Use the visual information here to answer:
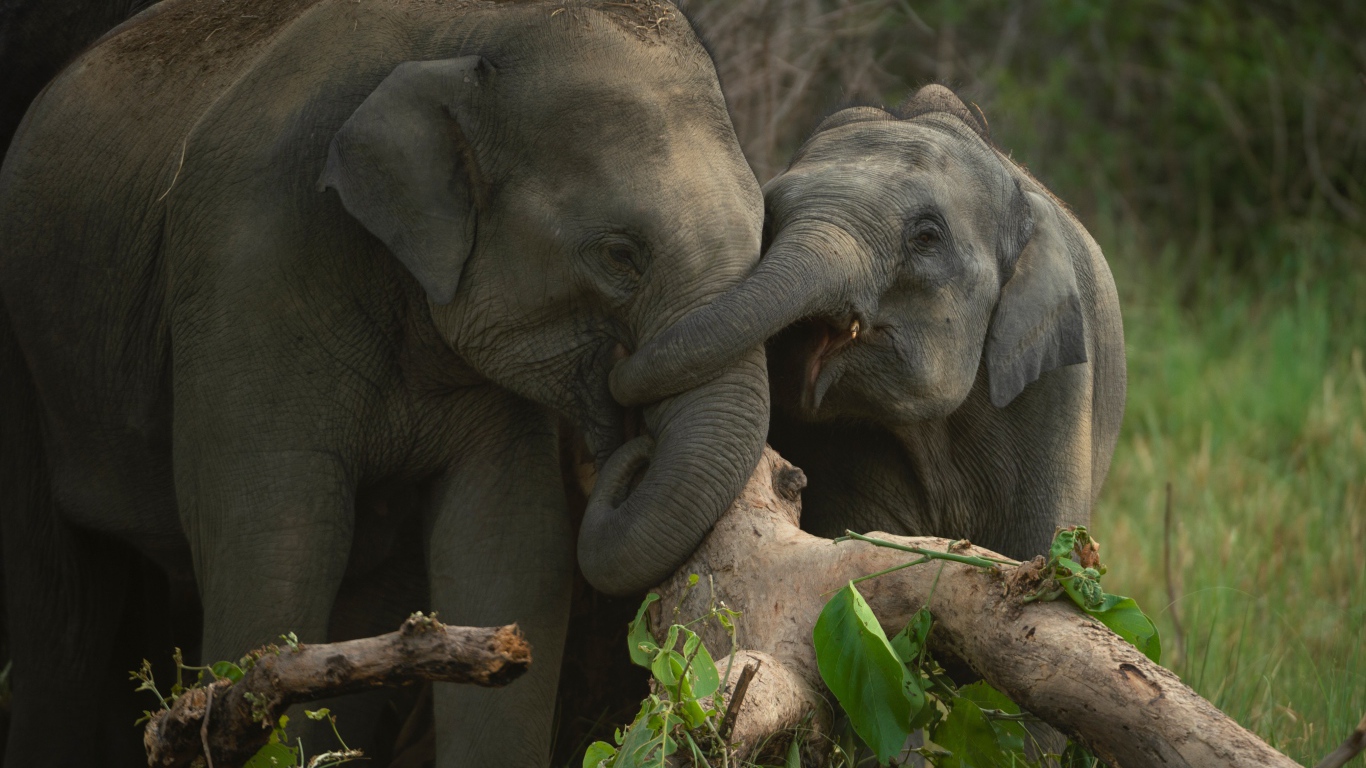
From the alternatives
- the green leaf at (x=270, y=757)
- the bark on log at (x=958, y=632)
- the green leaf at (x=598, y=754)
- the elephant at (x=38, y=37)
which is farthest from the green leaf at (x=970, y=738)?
the elephant at (x=38, y=37)

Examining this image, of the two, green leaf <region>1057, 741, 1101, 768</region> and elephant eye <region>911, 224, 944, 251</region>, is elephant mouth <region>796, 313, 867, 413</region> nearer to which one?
elephant eye <region>911, 224, 944, 251</region>

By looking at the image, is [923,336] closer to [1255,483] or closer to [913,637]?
[913,637]

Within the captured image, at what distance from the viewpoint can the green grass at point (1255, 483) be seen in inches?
169

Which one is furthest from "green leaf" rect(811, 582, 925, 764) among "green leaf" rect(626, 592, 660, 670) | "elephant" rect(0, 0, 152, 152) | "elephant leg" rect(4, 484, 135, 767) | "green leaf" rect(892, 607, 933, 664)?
"elephant" rect(0, 0, 152, 152)

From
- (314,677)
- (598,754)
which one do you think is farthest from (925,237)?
(314,677)

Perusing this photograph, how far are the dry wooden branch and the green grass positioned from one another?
204 cm

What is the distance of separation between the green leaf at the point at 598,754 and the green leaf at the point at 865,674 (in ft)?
1.17

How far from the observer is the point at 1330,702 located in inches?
151

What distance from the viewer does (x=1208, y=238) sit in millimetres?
9219

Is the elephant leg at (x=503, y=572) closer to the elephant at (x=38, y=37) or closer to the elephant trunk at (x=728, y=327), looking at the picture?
the elephant trunk at (x=728, y=327)

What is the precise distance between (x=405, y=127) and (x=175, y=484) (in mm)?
907

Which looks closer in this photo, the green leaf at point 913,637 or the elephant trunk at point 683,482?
the green leaf at point 913,637

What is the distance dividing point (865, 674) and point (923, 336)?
0.88 metres

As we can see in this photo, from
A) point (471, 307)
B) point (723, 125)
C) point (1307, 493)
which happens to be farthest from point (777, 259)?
point (1307, 493)
